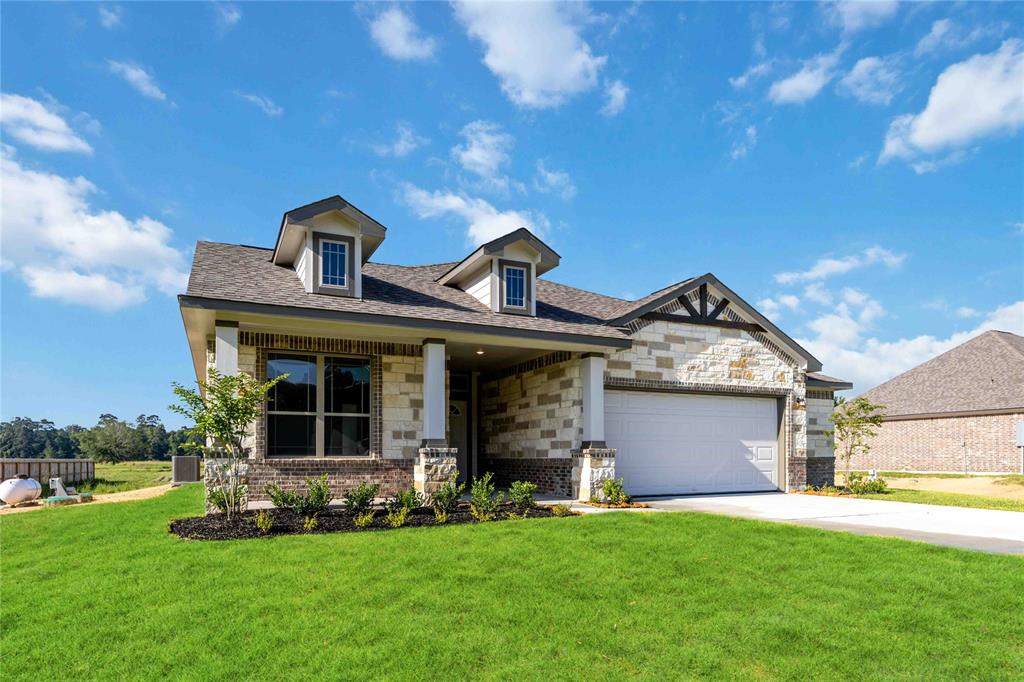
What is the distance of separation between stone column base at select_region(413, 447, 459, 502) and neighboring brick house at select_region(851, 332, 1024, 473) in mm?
26183

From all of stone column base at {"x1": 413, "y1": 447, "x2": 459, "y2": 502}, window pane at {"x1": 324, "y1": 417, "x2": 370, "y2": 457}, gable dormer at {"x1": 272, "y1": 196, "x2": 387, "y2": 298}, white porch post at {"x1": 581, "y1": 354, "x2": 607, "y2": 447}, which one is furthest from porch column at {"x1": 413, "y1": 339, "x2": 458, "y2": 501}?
white porch post at {"x1": 581, "y1": 354, "x2": 607, "y2": 447}

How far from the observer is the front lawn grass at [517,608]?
5.50m

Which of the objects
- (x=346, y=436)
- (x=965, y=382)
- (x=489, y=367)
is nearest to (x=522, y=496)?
(x=346, y=436)

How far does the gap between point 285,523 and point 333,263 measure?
538cm

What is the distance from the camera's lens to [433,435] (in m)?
12.8

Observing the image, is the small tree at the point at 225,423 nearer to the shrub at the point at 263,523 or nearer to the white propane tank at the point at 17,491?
the shrub at the point at 263,523

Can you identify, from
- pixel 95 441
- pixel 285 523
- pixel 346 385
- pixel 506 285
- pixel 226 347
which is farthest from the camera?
pixel 95 441

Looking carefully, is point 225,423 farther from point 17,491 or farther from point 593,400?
point 17,491

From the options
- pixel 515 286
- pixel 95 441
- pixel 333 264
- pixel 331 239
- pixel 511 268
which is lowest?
pixel 95 441

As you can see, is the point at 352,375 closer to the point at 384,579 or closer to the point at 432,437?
the point at 432,437

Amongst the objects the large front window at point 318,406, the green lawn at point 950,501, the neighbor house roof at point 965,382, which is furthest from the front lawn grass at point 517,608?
the neighbor house roof at point 965,382

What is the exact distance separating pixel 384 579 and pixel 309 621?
107 cm

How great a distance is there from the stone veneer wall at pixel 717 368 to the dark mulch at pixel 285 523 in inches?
208

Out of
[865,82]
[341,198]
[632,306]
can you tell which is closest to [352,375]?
[341,198]
